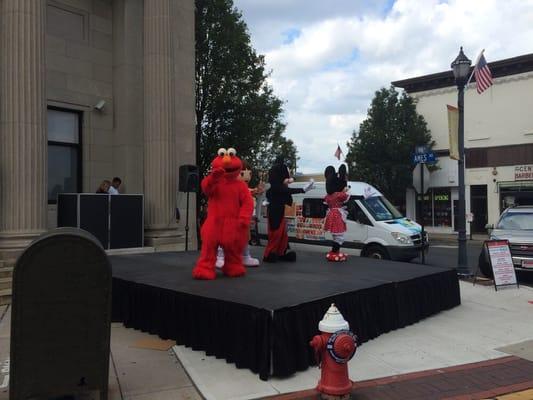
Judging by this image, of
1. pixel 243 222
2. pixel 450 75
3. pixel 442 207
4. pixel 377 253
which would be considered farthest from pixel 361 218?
pixel 450 75

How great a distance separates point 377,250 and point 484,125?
2027 cm

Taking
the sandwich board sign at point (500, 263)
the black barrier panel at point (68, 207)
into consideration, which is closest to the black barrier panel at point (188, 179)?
the black barrier panel at point (68, 207)

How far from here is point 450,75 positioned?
31.5 meters

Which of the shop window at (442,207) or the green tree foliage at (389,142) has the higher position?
the green tree foliage at (389,142)

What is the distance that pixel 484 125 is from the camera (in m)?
30.3

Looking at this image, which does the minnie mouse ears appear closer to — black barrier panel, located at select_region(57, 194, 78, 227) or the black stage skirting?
the black stage skirting

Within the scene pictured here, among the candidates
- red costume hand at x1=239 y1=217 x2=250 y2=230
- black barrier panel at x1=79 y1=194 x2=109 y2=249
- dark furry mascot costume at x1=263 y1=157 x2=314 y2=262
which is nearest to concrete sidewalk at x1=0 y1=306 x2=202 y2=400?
red costume hand at x1=239 y1=217 x2=250 y2=230

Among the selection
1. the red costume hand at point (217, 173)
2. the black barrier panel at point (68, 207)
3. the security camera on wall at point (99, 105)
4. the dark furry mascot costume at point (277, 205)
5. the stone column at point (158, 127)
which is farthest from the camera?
the security camera on wall at point (99, 105)

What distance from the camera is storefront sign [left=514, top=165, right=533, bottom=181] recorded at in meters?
28.5

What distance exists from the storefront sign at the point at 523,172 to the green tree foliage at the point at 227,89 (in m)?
15.0

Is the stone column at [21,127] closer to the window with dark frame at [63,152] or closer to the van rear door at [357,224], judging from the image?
the window with dark frame at [63,152]

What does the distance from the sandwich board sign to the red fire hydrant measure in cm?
663

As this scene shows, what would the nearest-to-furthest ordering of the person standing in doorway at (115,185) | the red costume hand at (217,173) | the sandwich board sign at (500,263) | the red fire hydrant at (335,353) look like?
the red fire hydrant at (335,353) → the red costume hand at (217,173) → the sandwich board sign at (500,263) → the person standing in doorway at (115,185)

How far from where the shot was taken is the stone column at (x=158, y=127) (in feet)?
40.6
